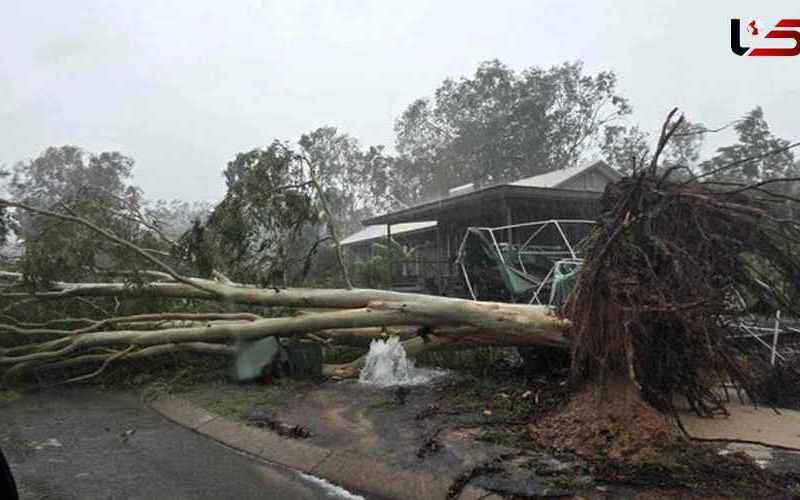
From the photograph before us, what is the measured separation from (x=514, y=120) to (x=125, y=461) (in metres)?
34.7

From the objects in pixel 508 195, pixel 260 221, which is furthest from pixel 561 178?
pixel 260 221

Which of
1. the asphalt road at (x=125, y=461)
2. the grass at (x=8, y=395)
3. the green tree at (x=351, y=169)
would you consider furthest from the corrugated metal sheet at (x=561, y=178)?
the green tree at (x=351, y=169)

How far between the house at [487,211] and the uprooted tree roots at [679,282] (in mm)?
7870

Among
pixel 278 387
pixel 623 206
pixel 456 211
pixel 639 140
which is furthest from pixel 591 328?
pixel 639 140

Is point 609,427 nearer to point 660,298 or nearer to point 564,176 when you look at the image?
point 660,298

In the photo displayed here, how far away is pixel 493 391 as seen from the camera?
6.68m

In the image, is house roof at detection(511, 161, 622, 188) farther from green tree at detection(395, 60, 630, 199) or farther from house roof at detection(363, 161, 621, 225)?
green tree at detection(395, 60, 630, 199)

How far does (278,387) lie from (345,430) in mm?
2206

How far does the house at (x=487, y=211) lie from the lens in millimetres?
14547

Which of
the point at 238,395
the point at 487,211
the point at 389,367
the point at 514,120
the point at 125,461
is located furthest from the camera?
the point at 514,120

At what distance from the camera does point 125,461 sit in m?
5.24

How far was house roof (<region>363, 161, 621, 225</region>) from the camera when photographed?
14.2 meters

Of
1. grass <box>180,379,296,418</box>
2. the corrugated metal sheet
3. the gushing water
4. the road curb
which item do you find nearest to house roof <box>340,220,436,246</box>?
the corrugated metal sheet

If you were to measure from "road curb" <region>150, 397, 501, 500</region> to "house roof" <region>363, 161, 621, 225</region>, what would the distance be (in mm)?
7790
